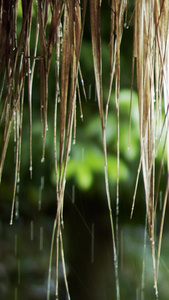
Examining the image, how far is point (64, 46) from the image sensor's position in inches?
27.6

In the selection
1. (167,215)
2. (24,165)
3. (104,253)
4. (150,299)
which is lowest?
(150,299)

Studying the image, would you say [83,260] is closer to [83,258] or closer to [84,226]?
[83,258]

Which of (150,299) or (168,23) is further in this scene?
(150,299)

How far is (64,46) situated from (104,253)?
5.34ft

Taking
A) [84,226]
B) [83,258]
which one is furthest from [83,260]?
[84,226]

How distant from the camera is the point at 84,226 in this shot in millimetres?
2273

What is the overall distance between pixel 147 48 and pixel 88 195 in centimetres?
164

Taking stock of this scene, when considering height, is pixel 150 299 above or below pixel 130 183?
below

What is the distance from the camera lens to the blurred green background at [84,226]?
2145 mm

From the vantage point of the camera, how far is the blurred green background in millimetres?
2145

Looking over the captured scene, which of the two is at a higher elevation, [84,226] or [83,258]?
[84,226]

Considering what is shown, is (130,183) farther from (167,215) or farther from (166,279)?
(166,279)

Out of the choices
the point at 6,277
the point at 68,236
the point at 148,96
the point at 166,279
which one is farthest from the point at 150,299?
the point at 148,96

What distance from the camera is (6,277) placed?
2207 millimetres
